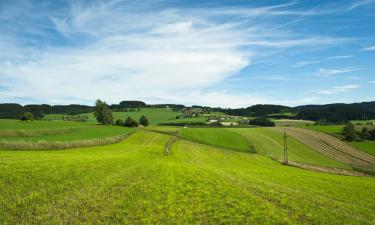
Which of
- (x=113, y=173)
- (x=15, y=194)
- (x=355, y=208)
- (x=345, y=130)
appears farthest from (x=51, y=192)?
(x=345, y=130)

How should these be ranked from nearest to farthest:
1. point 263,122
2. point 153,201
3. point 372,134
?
point 153,201, point 372,134, point 263,122

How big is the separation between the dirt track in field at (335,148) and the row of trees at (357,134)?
17.8ft

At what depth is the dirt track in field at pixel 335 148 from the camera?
80562 millimetres

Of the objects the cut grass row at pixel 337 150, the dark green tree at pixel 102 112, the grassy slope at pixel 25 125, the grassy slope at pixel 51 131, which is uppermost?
the dark green tree at pixel 102 112

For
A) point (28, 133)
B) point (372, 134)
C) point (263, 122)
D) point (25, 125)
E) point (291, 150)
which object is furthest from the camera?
point (263, 122)

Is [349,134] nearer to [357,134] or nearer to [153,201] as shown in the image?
[357,134]

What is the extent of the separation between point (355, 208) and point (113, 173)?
748 inches

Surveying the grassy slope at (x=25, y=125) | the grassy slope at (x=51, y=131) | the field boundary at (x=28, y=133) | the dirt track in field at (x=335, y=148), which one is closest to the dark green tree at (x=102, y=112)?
the grassy slope at (x=25, y=125)

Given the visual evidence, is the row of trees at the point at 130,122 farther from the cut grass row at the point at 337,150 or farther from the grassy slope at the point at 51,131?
the cut grass row at the point at 337,150

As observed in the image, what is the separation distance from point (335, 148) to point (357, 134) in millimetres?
26447

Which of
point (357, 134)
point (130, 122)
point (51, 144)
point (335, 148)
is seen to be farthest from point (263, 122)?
point (51, 144)

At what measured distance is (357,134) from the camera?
111 m

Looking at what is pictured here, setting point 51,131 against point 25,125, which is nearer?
point 51,131

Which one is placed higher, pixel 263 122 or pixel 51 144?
pixel 263 122
